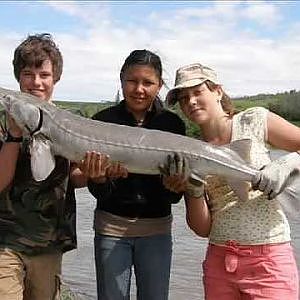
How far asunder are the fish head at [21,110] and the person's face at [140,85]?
0.89 metres

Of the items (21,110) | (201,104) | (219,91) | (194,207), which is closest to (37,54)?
(21,110)

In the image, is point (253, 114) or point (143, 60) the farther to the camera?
point (143, 60)

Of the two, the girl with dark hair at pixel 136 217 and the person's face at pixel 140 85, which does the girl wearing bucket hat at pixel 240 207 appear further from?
the girl with dark hair at pixel 136 217

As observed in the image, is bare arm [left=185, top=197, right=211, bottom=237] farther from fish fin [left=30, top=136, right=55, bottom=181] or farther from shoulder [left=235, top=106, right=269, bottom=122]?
fish fin [left=30, top=136, right=55, bottom=181]

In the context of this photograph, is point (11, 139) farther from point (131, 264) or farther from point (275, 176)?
point (275, 176)

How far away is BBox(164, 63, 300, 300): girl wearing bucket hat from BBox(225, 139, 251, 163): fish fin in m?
0.09

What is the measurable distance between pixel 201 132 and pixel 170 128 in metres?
0.30

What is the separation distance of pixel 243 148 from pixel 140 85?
41.6 inches

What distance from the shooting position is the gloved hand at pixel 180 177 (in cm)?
545

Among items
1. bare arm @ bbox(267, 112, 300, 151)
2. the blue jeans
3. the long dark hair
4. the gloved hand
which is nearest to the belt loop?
the gloved hand

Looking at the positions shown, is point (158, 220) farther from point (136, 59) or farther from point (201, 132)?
point (136, 59)

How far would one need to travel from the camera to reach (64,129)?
18.1 feet

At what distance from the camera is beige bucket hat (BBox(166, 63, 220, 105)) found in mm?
5682

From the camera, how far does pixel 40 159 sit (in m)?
5.30
